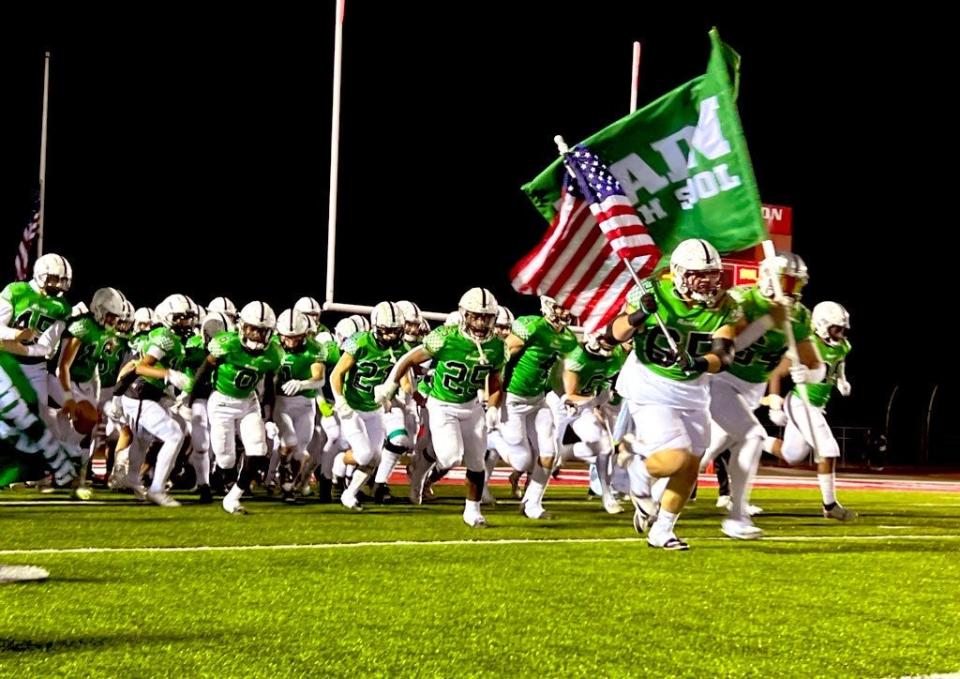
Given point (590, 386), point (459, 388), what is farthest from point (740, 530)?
point (590, 386)

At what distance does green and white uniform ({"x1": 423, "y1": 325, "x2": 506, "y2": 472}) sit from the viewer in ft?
33.7

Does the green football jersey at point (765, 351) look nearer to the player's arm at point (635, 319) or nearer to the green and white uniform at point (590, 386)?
the player's arm at point (635, 319)

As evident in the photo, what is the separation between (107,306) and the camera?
40.5 feet

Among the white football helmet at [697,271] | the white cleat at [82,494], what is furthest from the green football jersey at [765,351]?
the white cleat at [82,494]

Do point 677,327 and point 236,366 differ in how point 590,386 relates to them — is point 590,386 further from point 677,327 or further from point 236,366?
point 677,327

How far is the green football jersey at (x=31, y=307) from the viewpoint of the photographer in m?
8.88

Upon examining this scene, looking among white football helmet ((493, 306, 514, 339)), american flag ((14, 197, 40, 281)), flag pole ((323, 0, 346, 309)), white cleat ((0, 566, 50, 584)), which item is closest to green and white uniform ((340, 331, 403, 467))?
white football helmet ((493, 306, 514, 339))

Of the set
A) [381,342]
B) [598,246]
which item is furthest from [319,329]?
[598,246]

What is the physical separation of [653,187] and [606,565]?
273cm

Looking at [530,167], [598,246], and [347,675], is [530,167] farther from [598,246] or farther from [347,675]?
[347,675]

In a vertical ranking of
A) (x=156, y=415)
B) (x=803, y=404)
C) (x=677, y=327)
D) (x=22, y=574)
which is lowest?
(x=22, y=574)

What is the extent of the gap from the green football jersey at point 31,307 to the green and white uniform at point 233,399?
226cm

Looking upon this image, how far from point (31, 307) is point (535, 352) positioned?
474 cm

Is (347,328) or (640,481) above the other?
(347,328)
